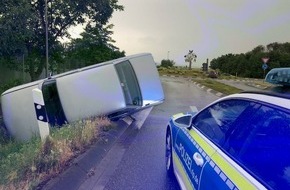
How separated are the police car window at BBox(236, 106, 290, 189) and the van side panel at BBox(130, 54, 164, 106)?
625 centimetres

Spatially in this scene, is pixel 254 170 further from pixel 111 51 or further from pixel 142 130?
pixel 111 51

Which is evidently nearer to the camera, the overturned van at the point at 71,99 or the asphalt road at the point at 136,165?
the asphalt road at the point at 136,165

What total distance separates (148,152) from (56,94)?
261 centimetres

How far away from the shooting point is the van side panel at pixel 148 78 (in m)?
8.59

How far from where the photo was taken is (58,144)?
481 cm

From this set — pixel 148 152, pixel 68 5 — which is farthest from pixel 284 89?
pixel 68 5

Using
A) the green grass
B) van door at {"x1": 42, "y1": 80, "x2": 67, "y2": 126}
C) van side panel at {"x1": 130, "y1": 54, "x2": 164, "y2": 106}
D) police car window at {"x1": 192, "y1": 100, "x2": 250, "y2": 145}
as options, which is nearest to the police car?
police car window at {"x1": 192, "y1": 100, "x2": 250, "y2": 145}

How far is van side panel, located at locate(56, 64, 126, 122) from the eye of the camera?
278 inches

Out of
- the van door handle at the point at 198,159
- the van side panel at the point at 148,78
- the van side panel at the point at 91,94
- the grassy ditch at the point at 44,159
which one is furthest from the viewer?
the van side panel at the point at 148,78

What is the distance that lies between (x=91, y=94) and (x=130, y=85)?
197 cm

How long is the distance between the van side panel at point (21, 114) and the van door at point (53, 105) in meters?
0.29

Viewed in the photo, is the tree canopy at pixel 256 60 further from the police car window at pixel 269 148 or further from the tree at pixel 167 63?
the police car window at pixel 269 148

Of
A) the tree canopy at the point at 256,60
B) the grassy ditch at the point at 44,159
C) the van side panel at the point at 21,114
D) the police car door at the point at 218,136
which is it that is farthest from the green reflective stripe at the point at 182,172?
the tree canopy at the point at 256,60

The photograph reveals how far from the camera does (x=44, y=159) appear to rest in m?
4.29
